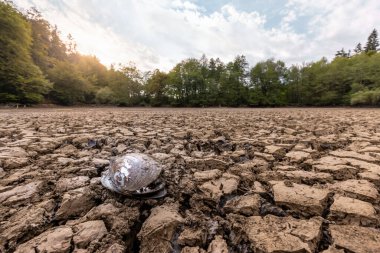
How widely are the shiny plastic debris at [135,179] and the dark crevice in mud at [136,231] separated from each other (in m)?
0.08

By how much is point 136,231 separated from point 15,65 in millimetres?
16101

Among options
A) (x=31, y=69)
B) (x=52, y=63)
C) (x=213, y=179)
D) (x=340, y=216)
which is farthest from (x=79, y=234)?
(x=52, y=63)

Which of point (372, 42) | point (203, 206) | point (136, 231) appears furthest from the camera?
point (372, 42)

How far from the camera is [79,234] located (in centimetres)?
81

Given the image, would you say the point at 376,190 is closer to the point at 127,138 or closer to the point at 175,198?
the point at 175,198

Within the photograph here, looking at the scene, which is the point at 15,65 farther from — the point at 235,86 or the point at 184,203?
the point at 235,86

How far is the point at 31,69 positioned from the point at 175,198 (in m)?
16.1

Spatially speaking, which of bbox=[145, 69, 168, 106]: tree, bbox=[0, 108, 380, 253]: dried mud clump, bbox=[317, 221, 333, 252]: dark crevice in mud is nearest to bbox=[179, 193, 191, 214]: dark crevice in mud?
bbox=[0, 108, 380, 253]: dried mud clump

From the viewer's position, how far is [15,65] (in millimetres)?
12062

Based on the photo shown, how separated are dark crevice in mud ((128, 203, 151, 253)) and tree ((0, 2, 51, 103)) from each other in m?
15.2

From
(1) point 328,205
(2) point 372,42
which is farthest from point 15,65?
(2) point 372,42

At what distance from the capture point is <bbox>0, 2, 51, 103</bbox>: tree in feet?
38.1

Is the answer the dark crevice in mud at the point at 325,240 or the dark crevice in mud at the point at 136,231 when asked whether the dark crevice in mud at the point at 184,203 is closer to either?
the dark crevice in mud at the point at 136,231

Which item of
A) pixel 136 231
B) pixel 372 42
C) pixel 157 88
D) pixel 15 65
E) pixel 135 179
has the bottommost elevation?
pixel 136 231
